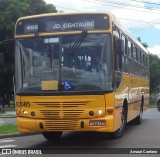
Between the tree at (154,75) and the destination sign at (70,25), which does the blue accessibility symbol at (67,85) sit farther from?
the tree at (154,75)

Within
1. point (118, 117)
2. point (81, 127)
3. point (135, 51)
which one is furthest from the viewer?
point (135, 51)

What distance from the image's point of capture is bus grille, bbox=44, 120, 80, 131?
11914 mm

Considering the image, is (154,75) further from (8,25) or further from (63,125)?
(63,125)

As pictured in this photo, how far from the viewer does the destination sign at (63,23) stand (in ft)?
40.8

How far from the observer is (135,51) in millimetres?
17891

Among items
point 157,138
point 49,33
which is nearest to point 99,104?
point 49,33

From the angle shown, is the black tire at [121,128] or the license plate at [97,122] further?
the black tire at [121,128]

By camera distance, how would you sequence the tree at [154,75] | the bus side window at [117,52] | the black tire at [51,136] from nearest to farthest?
the bus side window at [117,52] → the black tire at [51,136] → the tree at [154,75]

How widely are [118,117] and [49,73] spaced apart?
2.42m

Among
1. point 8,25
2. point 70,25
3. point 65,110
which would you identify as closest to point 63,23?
point 70,25

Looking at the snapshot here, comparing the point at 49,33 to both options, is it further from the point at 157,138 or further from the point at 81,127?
the point at 157,138

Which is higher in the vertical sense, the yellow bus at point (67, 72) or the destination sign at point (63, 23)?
the destination sign at point (63, 23)

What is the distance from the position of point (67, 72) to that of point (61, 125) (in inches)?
53.8

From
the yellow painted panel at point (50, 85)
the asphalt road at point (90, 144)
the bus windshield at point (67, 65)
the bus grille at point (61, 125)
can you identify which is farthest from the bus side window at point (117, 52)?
the asphalt road at point (90, 144)
